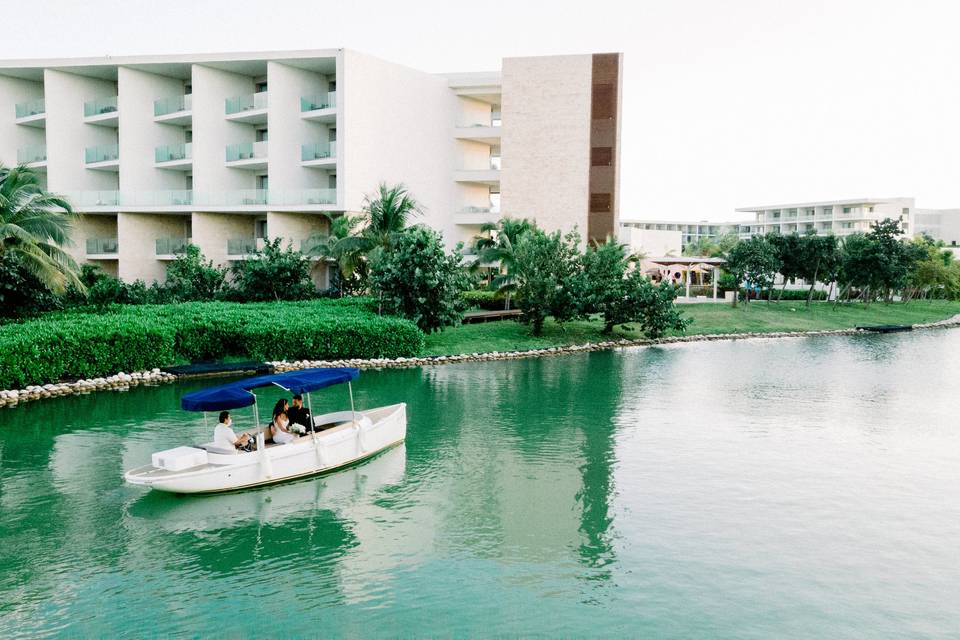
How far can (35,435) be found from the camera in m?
18.0

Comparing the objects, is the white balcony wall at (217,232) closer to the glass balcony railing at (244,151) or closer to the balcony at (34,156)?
the glass balcony railing at (244,151)

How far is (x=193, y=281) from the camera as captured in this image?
39.4m

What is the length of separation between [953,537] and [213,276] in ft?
112

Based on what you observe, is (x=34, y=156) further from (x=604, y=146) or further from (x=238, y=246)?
(x=604, y=146)

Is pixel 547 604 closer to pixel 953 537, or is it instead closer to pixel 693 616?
pixel 693 616

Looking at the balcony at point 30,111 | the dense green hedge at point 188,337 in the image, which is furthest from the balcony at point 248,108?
the dense green hedge at point 188,337

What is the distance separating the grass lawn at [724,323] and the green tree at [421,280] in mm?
1415

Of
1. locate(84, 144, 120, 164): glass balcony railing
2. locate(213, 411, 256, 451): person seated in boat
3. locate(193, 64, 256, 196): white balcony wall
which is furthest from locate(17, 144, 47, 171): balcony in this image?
locate(213, 411, 256, 451): person seated in boat

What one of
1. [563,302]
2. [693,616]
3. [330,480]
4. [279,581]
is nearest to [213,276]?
[563,302]

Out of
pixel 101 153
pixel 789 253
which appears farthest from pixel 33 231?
pixel 789 253

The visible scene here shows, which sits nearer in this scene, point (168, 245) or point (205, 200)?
point (205, 200)

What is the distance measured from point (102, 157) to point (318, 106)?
45.3ft

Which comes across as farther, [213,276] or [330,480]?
[213,276]

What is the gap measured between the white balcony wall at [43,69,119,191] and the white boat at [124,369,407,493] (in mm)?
37844
